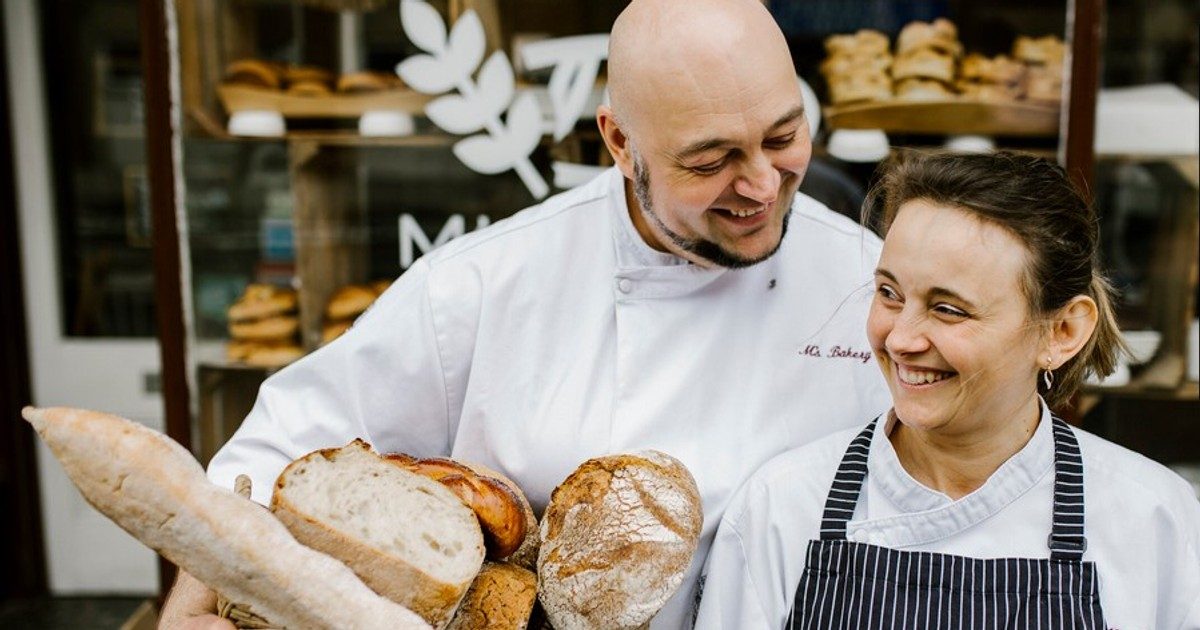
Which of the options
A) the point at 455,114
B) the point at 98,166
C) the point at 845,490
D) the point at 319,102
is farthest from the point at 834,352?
the point at 98,166

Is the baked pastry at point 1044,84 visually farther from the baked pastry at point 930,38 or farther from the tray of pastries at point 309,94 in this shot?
the tray of pastries at point 309,94

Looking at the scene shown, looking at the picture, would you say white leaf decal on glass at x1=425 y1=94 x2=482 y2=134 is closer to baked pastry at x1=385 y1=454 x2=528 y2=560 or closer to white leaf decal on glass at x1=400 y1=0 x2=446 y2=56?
white leaf decal on glass at x1=400 y1=0 x2=446 y2=56

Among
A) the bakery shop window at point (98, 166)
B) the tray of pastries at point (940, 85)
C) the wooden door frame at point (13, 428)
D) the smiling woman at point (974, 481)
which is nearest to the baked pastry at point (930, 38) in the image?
the tray of pastries at point (940, 85)

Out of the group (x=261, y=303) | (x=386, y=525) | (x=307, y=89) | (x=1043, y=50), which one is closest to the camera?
(x=386, y=525)

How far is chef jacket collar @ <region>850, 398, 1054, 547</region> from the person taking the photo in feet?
4.69

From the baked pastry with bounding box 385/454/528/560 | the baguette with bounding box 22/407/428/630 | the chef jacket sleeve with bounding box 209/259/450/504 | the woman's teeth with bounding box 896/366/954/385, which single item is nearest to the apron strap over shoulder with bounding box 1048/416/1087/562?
the woman's teeth with bounding box 896/366/954/385

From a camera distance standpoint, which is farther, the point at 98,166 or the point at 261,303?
the point at 98,166

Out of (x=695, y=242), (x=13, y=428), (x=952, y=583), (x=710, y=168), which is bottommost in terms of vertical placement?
(x=13, y=428)

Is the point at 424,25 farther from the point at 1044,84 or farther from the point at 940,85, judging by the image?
the point at 1044,84

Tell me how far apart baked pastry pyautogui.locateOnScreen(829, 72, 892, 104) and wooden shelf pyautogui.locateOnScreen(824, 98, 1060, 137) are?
2cm

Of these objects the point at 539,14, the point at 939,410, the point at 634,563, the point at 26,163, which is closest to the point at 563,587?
the point at 634,563

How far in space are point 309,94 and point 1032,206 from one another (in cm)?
216

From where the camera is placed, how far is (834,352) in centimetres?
173

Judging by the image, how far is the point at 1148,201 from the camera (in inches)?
116
